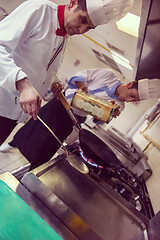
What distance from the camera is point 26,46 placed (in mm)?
819

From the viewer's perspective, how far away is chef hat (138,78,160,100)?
109 centimetres

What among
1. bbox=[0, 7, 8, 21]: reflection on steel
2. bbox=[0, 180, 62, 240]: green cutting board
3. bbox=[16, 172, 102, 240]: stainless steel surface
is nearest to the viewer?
bbox=[0, 180, 62, 240]: green cutting board

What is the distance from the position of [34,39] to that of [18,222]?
76cm

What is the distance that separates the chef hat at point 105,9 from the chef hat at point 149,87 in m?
0.46

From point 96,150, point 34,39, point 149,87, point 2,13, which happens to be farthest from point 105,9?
point 2,13

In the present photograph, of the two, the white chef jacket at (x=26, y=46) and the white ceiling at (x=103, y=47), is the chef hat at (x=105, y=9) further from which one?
the white ceiling at (x=103, y=47)

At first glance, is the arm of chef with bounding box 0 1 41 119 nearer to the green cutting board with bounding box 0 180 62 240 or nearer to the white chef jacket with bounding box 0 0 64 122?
the white chef jacket with bounding box 0 0 64 122

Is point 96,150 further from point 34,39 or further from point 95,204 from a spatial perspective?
point 34,39

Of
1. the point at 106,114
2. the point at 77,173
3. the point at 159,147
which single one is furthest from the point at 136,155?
the point at 77,173

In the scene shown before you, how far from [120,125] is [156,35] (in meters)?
3.12

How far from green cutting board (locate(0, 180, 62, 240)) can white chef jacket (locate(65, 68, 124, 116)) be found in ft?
2.87

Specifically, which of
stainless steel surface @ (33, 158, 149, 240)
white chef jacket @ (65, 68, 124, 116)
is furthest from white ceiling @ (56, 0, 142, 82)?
stainless steel surface @ (33, 158, 149, 240)

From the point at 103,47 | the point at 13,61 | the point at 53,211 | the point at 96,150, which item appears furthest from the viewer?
the point at 103,47

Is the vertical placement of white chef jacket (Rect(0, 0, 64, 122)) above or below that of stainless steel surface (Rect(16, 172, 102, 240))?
above
